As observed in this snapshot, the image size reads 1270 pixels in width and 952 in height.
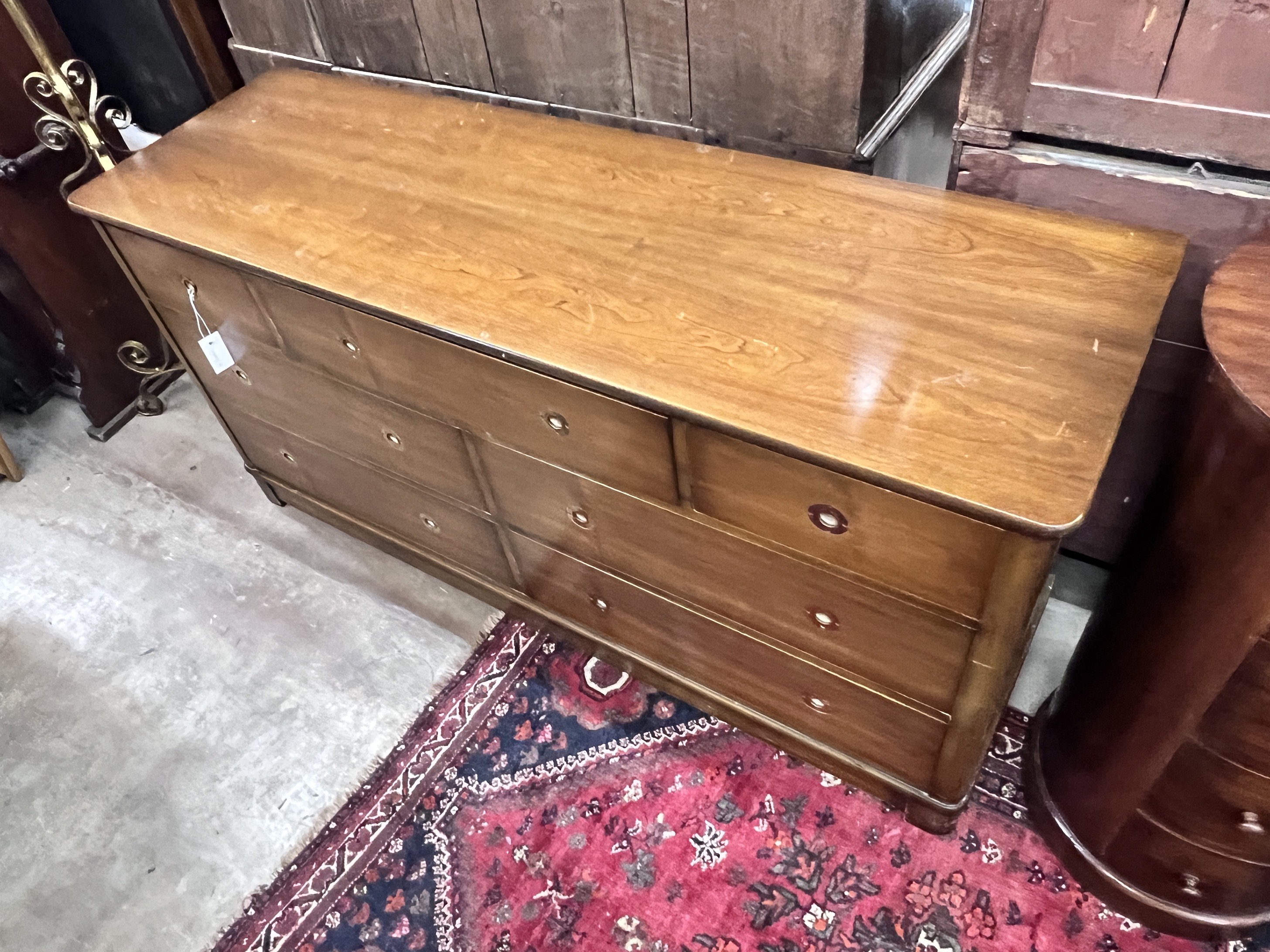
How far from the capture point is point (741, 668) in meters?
1.42

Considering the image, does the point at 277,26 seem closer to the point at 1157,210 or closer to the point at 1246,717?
the point at 1157,210

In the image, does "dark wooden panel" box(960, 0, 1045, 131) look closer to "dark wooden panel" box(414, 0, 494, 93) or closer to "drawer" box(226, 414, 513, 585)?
"dark wooden panel" box(414, 0, 494, 93)

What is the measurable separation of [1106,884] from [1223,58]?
1137 millimetres

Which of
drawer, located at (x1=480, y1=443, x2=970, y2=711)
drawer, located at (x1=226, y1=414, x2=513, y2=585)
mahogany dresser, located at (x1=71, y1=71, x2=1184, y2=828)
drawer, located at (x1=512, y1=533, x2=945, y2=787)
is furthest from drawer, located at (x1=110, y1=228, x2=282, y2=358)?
drawer, located at (x1=512, y1=533, x2=945, y2=787)

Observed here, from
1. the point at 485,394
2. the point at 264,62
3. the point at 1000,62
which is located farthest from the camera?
the point at 264,62

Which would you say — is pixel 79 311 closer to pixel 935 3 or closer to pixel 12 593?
pixel 12 593

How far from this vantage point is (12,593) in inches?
78.5

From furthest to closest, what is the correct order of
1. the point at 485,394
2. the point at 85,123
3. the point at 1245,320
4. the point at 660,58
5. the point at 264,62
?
the point at 264,62
the point at 85,123
the point at 660,58
the point at 485,394
the point at 1245,320

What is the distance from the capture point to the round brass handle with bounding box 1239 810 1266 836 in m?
1.06

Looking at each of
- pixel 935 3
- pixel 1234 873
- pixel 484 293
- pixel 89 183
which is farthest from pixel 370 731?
pixel 935 3

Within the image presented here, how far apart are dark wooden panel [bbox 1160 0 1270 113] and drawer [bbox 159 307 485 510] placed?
3.51 ft

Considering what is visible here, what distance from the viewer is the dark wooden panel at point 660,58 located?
1.34 m

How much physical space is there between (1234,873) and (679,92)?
1382 millimetres

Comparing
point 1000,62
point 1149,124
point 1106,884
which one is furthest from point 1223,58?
point 1106,884
